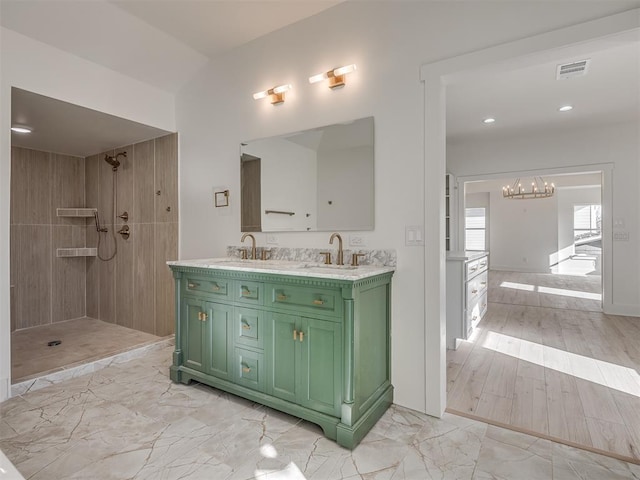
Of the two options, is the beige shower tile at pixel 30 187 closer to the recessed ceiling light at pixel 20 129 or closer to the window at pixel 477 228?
the recessed ceiling light at pixel 20 129

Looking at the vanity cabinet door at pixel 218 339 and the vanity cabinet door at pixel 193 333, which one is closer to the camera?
the vanity cabinet door at pixel 218 339

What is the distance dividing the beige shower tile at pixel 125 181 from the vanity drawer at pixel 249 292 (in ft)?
7.84

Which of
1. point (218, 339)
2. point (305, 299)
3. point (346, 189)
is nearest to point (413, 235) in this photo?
point (346, 189)

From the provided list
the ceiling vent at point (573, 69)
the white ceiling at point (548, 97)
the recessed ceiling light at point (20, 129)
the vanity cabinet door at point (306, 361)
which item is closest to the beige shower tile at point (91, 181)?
the recessed ceiling light at point (20, 129)

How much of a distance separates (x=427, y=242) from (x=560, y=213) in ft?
30.8

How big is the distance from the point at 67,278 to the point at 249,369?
11.8 feet

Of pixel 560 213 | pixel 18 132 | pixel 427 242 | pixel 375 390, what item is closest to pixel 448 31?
pixel 427 242

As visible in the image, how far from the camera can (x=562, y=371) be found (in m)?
2.83

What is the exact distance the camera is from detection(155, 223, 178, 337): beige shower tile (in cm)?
362

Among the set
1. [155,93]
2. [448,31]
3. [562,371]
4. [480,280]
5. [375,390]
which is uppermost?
[155,93]

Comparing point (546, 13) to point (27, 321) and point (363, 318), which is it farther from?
point (27, 321)

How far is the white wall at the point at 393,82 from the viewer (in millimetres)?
1988

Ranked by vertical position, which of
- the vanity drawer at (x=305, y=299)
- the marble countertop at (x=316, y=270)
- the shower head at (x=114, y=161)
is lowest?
the vanity drawer at (x=305, y=299)

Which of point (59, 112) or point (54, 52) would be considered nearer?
point (54, 52)
